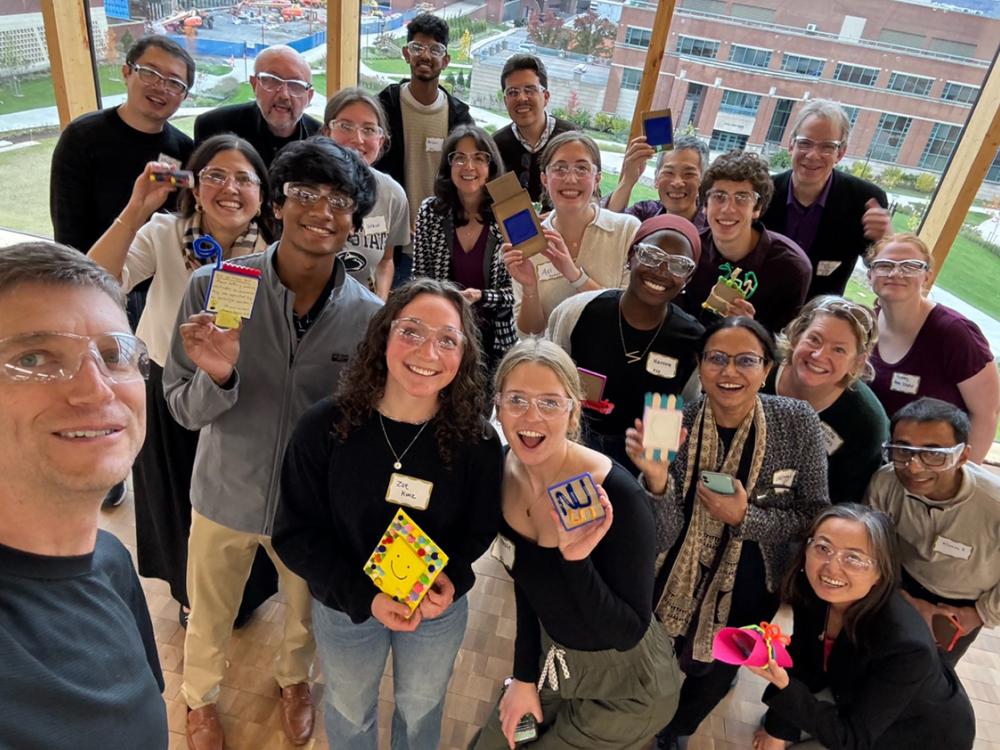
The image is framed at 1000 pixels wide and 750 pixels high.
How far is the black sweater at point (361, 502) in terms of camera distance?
1759mm

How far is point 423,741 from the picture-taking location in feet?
6.69

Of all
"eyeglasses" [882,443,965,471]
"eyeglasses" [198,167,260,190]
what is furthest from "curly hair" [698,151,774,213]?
"eyeglasses" [198,167,260,190]

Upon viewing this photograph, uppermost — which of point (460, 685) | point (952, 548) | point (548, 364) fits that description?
point (548, 364)

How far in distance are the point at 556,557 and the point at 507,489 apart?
0.86ft

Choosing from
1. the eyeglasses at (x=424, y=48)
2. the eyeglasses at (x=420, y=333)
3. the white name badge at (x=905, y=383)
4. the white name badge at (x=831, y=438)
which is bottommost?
the white name badge at (x=831, y=438)

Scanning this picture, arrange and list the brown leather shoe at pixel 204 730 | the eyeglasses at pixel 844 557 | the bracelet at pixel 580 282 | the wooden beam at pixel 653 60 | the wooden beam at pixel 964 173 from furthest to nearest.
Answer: the wooden beam at pixel 653 60
the wooden beam at pixel 964 173
the bracelet at pixel 580 282
the brown leather shoe at pixel 204 730
the eyeglasses at pixel 844 557

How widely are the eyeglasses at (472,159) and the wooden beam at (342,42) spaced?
6.85 feet

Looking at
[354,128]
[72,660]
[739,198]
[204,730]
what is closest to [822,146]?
[739,198]

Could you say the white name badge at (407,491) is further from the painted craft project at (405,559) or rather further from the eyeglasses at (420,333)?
the eyeglasses at (420,333)

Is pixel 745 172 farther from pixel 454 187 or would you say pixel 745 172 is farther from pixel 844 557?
pixel 844 557

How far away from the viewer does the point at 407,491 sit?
1.77 metres

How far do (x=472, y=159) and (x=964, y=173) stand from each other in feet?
10.6

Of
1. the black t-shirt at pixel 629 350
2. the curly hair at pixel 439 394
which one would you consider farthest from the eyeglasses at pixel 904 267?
the curly hair at pixel 439 394

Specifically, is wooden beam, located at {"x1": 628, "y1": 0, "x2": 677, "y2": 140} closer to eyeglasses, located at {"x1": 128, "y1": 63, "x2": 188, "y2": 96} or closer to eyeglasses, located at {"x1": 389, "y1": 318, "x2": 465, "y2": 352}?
eyeglasses, located at {"x1": 128, "y1": 63, "x2": 188, "y2": 96}
